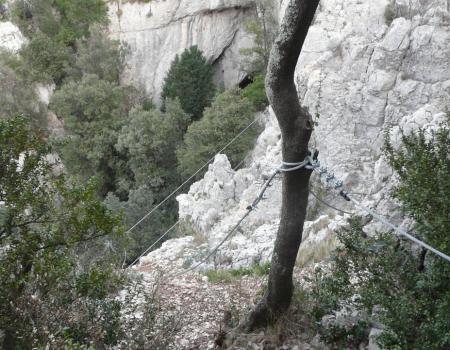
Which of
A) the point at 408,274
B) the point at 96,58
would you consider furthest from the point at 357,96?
the point at 96,58

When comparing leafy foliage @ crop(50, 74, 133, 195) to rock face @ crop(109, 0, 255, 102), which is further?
rock face @ crop(109, 0, 255, 102)

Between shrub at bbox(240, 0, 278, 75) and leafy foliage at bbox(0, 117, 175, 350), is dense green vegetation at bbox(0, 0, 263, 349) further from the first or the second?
shrub at bbox(240, 0, 278, 75)

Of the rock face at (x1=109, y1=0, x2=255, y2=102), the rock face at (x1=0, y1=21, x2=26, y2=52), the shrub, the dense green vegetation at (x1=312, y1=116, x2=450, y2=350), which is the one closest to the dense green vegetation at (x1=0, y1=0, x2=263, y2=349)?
the rock face at (x1=0, y1=21, x2=26, y2=52)

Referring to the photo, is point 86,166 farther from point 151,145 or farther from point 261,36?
point 261,36

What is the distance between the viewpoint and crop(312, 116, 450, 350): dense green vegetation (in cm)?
396

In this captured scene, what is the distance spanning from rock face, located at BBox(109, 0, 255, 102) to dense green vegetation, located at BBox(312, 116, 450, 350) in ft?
89.2

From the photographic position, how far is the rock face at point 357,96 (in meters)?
13.1

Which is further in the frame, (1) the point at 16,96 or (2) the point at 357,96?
(1) the point at 16,96

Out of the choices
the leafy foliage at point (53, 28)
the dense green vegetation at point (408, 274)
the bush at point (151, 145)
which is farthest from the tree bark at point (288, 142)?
the leafy foliage at point (53, 28)

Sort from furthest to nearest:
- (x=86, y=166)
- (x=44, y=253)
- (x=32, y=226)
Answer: (x=86, y=166) < (x=32, y=226) < (x=44, y=253)

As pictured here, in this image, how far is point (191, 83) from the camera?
1105 inches

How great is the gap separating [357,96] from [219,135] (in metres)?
8.59

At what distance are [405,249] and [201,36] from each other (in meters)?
28.7

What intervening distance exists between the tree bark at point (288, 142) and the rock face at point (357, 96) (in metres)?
6.13
